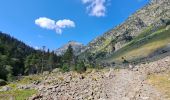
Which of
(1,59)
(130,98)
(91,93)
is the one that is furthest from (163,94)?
(1,59)

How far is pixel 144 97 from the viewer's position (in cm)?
3447

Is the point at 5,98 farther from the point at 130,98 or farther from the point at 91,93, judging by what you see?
the point at 130,98

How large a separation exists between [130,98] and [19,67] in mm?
163156

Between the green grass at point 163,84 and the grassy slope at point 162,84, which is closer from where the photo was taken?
the green grass at point 163,84

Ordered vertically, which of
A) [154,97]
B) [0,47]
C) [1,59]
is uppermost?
[0,47]

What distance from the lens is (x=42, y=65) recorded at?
7534 inches

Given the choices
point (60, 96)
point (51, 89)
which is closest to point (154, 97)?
point (60, 96)

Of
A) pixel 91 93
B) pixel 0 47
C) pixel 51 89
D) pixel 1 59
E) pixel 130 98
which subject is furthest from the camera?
pixel 0 47

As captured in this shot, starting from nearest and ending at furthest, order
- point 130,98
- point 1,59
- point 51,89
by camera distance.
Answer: point 130,98 < point 51,89 < point 1,59

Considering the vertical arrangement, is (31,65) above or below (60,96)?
above

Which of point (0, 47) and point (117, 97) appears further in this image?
point (0, 47)

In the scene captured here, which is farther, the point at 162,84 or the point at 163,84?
the point at 162,84

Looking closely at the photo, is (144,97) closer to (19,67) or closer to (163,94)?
(163,94)

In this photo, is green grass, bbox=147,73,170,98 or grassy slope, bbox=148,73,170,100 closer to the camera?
green grass, bbox=147,73,170,98
